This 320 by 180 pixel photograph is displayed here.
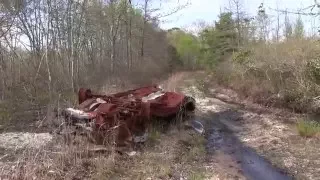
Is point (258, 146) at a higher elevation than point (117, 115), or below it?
below

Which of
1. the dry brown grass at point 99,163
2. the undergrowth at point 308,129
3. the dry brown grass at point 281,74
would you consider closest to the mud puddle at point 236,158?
the dry brown grass at point 99,163

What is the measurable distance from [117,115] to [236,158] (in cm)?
431

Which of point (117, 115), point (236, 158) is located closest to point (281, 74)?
point (236, 158)

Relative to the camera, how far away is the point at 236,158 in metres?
13.3

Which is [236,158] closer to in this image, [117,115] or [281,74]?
[117,115]

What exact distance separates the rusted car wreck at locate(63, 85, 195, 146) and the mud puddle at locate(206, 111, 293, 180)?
2342 mm

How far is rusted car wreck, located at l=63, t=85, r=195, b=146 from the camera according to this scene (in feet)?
40.0

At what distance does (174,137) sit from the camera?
49.9 feet

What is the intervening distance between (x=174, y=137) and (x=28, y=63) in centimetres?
1396

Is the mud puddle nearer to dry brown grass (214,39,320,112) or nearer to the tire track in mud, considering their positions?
the tire track in mud

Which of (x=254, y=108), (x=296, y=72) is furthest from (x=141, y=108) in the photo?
(x=254, y=108)

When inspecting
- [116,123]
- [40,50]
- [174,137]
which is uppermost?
[40,50]

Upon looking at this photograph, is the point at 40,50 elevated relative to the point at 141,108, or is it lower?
elevated

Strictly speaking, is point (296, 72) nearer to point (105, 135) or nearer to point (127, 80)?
point (105, 135)
